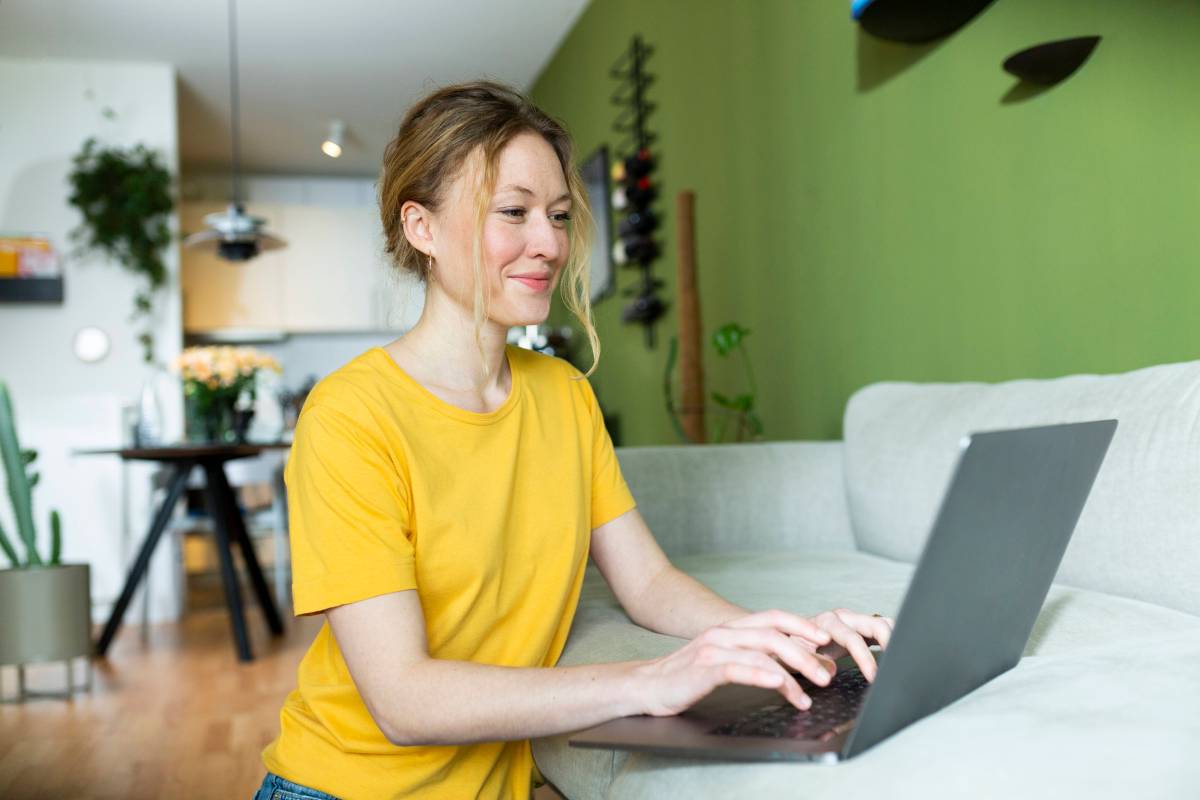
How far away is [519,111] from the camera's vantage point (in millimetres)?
1146

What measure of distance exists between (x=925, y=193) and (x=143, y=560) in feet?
11.1

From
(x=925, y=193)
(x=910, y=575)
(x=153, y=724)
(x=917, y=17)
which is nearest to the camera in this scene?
(x=910, y=575)

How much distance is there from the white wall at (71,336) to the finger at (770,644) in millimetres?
4982

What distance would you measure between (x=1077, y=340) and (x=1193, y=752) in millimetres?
1365

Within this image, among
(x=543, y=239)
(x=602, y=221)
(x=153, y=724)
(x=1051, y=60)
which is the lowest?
(x=153, y=724)

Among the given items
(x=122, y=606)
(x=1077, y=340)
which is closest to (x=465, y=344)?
(x=1077, y=340)

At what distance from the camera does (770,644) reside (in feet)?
2.38

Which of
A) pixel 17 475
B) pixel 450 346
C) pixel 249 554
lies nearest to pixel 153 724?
pixel 17 475

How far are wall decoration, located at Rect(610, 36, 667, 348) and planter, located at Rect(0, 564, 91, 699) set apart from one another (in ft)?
7.40

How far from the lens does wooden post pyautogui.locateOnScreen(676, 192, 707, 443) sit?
10.9 feet

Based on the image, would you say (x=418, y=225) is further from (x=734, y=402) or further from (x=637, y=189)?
(x=637, y=189)

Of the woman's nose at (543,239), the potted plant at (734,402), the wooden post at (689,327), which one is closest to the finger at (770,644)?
the woman's nose at (543,239)

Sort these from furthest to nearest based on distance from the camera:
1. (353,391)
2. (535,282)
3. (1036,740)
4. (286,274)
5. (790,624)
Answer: (286,274) → (535,282) → (353,391) → (790,624) → (1036,740)

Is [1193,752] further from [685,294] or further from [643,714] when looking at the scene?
[685,294]
